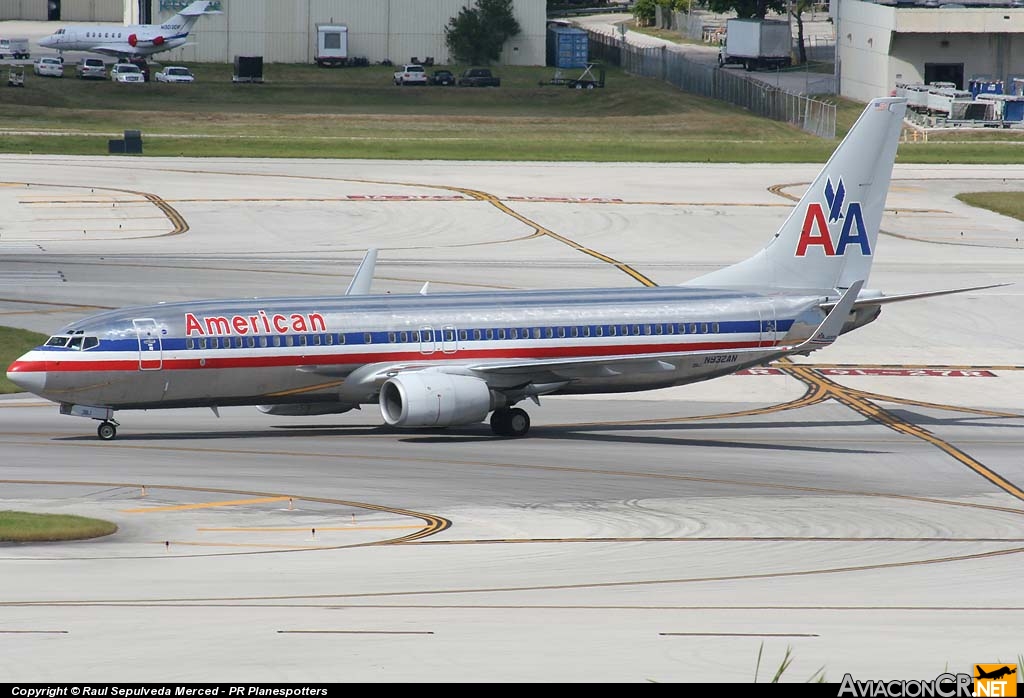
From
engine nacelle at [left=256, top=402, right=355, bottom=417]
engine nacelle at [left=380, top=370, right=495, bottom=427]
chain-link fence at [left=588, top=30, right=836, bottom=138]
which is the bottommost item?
engine nacelle at [left=256, top=402, right=355, bottom=417]

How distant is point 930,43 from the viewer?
144 meters

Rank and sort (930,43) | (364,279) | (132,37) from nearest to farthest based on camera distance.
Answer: (364,279), (930,43), (132,37)

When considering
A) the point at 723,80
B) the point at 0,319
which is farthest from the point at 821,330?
the point at 723,80

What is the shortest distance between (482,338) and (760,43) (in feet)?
442

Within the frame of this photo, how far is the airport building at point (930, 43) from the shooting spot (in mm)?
141125

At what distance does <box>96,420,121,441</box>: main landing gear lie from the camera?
135 ft

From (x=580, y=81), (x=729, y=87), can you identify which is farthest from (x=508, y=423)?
(x=580, y=81)

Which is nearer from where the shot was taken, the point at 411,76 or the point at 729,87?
the point at 729,87

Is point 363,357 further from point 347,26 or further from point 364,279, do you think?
point 347,26

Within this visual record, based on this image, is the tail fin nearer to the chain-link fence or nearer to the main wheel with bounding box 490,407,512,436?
the main wheel with bounding box 490,407,512,436

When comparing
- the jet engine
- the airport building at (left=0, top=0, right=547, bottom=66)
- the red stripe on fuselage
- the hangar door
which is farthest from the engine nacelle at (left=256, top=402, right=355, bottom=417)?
the airport building at (left=0, top=0, right=547, bottom=66)

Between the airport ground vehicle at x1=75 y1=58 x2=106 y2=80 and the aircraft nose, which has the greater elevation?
the airport ground vehicle at x1=75 y1=58 x2=106 y2=80

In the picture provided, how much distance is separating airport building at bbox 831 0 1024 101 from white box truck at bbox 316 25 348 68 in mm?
52332

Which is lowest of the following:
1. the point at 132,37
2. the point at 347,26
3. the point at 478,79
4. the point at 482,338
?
the point at 482,338
